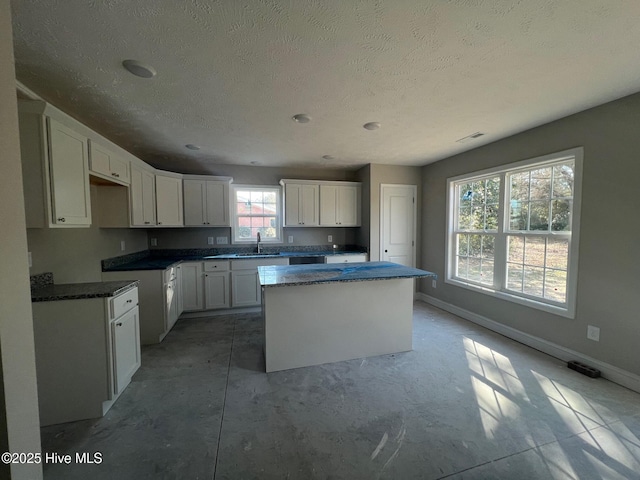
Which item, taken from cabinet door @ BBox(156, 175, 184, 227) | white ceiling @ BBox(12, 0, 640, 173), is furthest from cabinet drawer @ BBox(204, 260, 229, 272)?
white ceiling @ BBox(12, 0, 640, 173)

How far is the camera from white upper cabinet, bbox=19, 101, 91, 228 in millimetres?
1690

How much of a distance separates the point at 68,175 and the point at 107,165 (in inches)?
23.2

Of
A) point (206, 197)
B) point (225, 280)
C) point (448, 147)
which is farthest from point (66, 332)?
point (448, 147)

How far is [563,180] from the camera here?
8.59 ft

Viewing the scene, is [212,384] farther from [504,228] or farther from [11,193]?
[504,228]

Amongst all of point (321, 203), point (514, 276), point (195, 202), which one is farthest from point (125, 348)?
point (514, 276)

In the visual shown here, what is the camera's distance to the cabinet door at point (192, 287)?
375 centimetres

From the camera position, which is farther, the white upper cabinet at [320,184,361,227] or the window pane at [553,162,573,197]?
the white upper cabinet at [320,184,361,227]

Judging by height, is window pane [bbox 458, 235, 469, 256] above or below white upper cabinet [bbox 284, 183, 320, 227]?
below

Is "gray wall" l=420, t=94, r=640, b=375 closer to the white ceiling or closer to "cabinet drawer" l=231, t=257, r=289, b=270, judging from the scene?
the white ceiling

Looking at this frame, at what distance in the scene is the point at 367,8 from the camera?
4.12 feet

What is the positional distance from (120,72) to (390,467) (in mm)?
3021

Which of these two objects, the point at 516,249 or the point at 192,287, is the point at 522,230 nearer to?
the point at 516,249

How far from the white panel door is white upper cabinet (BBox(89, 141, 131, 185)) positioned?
360 cm
